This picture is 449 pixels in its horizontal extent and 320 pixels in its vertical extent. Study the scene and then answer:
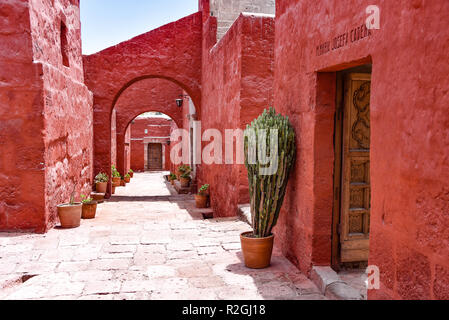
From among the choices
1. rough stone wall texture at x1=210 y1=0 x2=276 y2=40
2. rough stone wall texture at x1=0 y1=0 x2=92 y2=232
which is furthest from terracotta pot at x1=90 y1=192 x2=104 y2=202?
rough stone wall texture at x1=210 y1=0 x2=276 y2=40

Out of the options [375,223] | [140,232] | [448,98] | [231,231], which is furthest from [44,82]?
[448,98]

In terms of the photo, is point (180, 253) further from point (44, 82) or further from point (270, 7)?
point (270, 7)

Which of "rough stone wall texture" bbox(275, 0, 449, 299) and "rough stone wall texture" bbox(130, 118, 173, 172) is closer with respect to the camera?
"rough stone wall texture" bbox(275, 0, 449, 299)

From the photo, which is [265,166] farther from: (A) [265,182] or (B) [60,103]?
(B) [60,103]

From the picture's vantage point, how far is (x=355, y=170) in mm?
3764

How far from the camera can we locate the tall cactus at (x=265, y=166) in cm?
385

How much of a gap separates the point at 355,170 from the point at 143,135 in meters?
24.0

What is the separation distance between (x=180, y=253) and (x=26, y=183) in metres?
2.63

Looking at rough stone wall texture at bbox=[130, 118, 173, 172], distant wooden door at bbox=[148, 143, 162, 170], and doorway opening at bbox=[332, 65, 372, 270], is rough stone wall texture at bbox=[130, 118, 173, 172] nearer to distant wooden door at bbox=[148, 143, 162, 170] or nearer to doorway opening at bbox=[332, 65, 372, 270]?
distant wooden door at bbox=[148, 143, 162, 170]

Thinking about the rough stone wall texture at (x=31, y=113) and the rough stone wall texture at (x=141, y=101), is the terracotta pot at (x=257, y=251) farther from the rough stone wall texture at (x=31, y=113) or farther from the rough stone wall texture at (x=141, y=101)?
the rough stone wall texture at (x=141, y=101)

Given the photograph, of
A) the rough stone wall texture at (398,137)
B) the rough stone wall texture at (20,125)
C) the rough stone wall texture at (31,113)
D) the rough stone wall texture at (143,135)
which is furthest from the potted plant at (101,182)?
the rough stone wall texture at (143,135)

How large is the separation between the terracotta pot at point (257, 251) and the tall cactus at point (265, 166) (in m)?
0.10

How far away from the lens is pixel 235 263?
4238 millimetres

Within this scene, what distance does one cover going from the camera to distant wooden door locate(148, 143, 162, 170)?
2773cm
